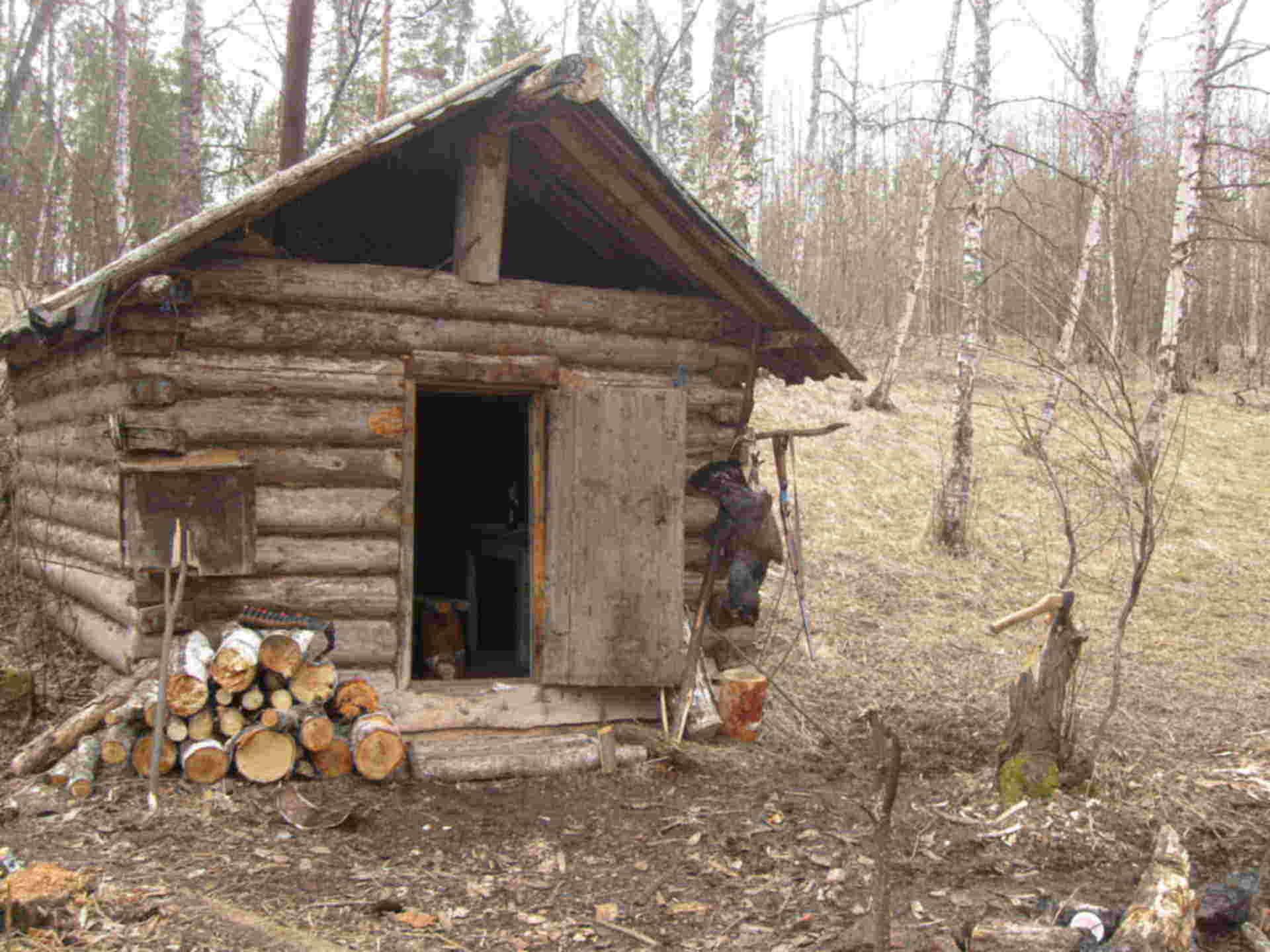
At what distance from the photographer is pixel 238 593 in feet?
21.5

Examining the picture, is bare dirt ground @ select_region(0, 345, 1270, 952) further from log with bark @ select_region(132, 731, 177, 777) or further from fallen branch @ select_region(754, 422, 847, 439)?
fallen branch @ select_region(754, 422, 847, 439)

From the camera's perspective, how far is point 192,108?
13.4m

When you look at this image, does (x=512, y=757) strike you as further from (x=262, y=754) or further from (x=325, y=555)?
(x=325, y=555)

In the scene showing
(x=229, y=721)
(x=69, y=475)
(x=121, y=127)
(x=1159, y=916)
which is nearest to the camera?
(x=1159, y=916)

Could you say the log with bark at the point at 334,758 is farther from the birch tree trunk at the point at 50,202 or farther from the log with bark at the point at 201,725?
the birch tree trunk at the point at 50,202

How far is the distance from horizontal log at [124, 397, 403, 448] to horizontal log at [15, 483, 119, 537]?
25.9 inches

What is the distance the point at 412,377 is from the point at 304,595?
156 centimetres

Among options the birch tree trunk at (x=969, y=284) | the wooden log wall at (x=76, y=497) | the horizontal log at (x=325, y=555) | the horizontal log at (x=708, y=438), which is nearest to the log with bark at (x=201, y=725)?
the wooden log wall at (x=76, y=497)

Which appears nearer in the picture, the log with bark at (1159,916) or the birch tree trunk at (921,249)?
the log with bark at (1159,916)

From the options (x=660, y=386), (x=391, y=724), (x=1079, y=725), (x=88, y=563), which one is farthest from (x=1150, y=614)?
(x=88, y=563)

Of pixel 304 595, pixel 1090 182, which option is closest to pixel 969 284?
pixel 1090 182

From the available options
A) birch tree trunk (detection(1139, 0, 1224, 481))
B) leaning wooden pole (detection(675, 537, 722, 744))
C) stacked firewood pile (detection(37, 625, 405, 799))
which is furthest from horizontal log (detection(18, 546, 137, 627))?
birch tree trunk (detection(1139, 0, 1224, 481))

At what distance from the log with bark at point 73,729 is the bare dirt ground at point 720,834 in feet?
1.49

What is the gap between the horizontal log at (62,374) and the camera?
6.81 m
